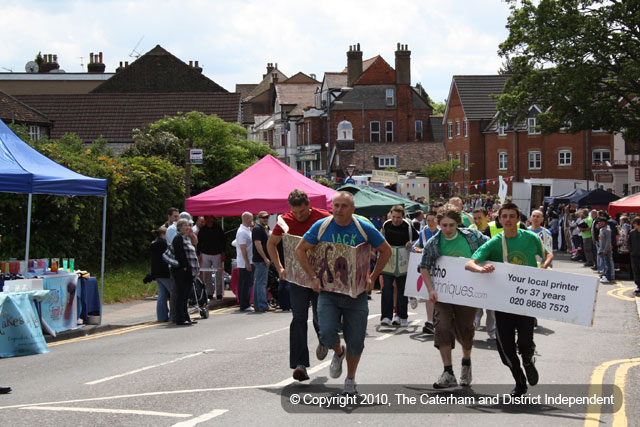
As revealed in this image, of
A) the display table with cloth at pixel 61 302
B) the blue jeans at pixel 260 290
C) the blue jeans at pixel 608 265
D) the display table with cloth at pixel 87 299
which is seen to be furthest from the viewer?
the blue jeans at pixel 608 265

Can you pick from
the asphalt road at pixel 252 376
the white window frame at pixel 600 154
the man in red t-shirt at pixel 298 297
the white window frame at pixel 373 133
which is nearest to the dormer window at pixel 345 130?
the white window frame at pixel 373 133

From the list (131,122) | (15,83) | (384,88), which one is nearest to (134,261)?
(131,122)

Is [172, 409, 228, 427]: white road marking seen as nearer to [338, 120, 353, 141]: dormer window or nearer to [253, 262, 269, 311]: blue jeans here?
[253, 262, 269, 311]: blue jeans

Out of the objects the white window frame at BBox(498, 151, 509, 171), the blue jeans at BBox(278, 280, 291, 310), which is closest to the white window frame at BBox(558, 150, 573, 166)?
the white window frame at BBox(498, 151, 509, 171)

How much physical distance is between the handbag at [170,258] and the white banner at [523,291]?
7.55 metres

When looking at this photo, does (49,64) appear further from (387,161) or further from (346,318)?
(346,318)

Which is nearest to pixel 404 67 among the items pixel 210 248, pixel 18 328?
pixel 210 248

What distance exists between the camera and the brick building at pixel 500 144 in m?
70.2

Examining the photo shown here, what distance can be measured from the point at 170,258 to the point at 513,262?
829 centimetres

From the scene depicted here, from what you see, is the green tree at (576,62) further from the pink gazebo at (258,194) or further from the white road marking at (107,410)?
the white road marking at (107,410)

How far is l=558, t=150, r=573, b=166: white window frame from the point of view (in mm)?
71188

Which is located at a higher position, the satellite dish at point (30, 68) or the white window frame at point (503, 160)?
the satellite dish at point (30, 68)

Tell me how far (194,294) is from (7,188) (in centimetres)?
448

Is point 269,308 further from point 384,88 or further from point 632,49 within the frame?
point 384,88
